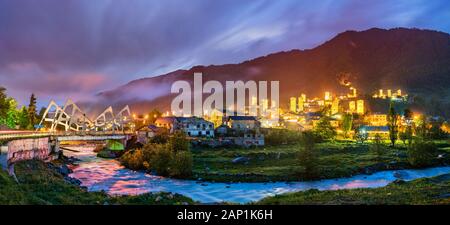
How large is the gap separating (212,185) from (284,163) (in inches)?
672

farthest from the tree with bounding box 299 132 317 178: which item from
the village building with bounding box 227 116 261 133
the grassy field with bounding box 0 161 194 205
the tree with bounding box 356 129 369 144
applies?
the tree with bounding box 356 129 369 144

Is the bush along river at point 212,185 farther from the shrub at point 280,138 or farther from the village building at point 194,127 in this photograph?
the village building at point 194,127

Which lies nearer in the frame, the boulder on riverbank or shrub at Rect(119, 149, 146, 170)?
shrub at Rect(119, 149, 146, 170)

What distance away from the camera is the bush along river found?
3703 cm

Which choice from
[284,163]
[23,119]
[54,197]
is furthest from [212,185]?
[23,119]

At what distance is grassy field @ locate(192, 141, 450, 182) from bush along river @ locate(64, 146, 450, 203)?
82.6 inches

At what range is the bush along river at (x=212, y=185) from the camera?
3703cm

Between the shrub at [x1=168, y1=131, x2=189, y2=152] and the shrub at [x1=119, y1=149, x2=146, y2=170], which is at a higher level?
the shrub at [x1=168, y1=131, x2=189, y2=152]

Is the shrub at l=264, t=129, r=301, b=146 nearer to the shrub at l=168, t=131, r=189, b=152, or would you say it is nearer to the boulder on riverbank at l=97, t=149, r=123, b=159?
the shrub at l=168, t=131, r=189, b=152

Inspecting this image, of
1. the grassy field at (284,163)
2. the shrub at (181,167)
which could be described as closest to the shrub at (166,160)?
the shrub at (181,167)

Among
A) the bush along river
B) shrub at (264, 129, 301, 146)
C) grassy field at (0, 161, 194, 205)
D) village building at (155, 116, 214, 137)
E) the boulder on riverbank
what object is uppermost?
village building at (155, 116, 214, 137)

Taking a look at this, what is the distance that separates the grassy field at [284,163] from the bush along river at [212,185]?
2.10 m
